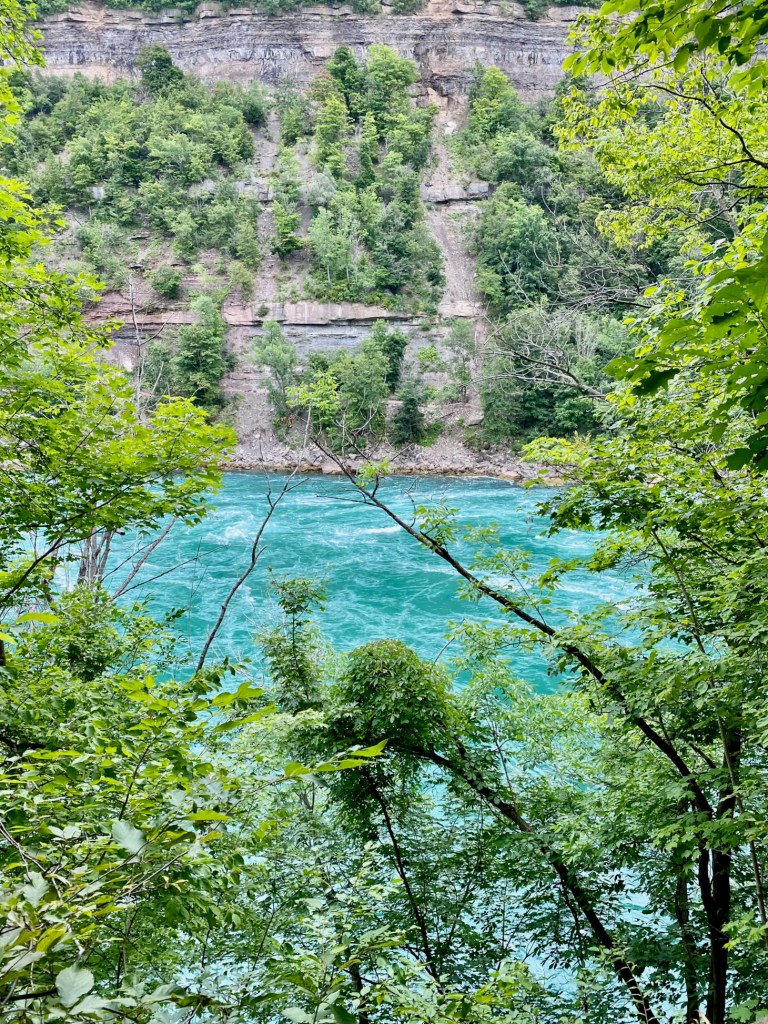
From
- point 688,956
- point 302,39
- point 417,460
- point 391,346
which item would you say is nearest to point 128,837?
point 688,956

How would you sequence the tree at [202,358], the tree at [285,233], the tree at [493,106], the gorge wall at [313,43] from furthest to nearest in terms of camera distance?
the gorge wall at [313,43] → the tree at [493,106] → the tree at [285,233] → the tree at [202,358]

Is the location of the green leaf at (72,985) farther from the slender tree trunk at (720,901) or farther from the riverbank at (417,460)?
the riverbank at (417,460)

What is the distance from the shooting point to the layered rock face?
6650cm

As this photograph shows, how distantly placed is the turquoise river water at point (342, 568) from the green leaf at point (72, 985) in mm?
11126

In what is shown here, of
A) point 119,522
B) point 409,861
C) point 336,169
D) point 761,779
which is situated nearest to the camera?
point 761,779

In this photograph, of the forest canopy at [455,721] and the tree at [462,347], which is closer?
the forest canopy at [455,721]

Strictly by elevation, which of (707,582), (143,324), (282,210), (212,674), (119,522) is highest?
(282,210)

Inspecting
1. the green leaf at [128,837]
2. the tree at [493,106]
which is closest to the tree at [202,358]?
the tree at [493,106]

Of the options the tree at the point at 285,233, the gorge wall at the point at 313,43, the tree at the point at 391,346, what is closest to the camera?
the tree at the point at 391,346

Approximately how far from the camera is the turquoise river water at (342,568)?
1684 centimetres

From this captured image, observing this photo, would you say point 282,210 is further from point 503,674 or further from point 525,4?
point 503,674

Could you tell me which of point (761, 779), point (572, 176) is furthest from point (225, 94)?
point (761, 779)

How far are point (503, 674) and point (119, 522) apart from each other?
387 cm

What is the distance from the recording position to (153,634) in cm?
830
